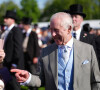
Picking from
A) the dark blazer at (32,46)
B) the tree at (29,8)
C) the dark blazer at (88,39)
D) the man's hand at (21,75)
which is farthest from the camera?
the tree at (29,8)

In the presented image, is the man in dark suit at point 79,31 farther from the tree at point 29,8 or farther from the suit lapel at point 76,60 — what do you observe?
the tree at point 29,8

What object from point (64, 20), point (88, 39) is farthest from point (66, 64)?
point (88, 39)

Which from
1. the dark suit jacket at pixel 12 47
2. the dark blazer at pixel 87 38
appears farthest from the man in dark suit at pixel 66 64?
the dark suit jacket at pixel 12 47

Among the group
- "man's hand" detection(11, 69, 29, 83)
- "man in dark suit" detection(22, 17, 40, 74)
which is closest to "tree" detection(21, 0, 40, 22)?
"man in dark suit" detection(22, 17, 40, 74)

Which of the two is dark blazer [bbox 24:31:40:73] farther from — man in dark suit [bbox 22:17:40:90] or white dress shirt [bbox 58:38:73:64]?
white dress shirt [bbox 58:38:73:64]

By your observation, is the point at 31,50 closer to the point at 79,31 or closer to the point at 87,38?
the point at 79,31

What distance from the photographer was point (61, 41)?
2.65m

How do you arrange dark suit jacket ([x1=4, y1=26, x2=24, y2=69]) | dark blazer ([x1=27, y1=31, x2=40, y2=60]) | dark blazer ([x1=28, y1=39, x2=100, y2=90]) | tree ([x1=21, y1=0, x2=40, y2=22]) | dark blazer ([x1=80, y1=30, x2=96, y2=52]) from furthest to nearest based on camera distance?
1. tree ([x1=21, y1=0, x2=40, y2=22])
2. dark blazer ([x1=27, y1=31, x2=40, y2=60])
3. dark suit jacket ([x1=4, y1=26, x2=24, y2=69])
4. dark blazer ([x1=80, y1=30, x2=96, y2=52])
5. dark blazer ([x1=28, y1=39, x2=100, y2=90])

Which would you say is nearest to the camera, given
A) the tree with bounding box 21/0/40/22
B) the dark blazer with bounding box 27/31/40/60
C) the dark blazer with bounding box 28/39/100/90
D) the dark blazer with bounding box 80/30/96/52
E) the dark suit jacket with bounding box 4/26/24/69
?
the dark blazer with bounding box 28/39/100/90

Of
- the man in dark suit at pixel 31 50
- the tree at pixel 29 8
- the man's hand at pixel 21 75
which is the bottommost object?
the man in dark suit at pixel 31 50

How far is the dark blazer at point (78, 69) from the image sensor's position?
264 centimetres

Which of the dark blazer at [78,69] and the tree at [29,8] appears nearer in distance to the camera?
the dark blazer at [78,69]

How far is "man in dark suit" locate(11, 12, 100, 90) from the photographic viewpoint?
2613 millimetres

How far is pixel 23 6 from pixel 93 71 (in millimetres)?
53815
